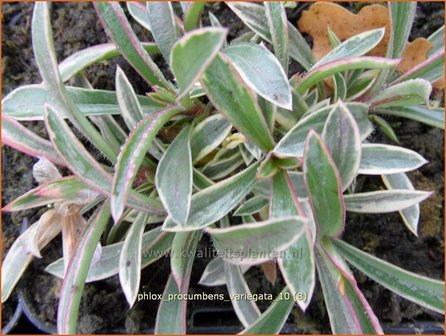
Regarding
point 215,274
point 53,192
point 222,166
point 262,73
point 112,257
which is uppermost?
point 262,73

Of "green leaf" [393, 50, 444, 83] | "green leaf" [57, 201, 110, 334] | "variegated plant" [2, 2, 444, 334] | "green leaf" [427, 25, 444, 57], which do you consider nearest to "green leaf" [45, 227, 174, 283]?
"variegated plant" [2, 2, 444, 334]

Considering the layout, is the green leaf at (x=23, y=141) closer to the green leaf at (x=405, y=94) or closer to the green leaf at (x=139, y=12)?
the green leaf at (x=139, y=12)

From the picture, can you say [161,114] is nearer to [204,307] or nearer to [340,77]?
[340,77]

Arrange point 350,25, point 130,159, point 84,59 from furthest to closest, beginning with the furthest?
1. point 350,25
2. point 84,59
3. point 130,159

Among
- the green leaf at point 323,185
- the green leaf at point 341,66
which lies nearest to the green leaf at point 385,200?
the green leaf at point 323,185

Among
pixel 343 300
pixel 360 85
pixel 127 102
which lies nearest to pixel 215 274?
pixel 343 300

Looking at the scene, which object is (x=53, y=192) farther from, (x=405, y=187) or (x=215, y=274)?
(x=405, y=187)

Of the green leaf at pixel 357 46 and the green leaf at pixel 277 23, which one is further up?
the green leaf at pixel 277 23
